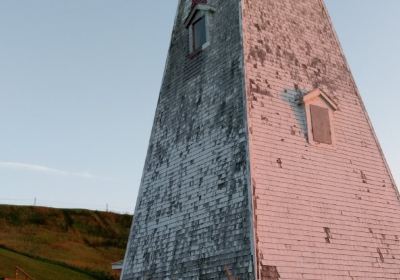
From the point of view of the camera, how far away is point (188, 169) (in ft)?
48.9

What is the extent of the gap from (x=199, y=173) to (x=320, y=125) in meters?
3.48

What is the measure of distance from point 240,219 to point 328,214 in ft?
7.99

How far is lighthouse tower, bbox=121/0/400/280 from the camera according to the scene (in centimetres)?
1268

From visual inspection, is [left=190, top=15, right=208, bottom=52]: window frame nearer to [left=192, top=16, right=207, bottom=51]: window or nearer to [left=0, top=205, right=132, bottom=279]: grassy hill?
[left=192, top=16, right=207, bottom=51]: window

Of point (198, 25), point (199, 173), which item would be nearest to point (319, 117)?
point (199, 173)

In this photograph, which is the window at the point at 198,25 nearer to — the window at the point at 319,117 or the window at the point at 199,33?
the window at the point at 199,33

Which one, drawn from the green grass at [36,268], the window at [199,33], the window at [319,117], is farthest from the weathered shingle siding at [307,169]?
the green grass at [36,268]

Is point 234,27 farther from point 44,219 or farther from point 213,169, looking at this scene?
point 44,219

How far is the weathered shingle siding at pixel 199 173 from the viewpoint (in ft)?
42.4

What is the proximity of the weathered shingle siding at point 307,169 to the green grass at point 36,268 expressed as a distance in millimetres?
17705

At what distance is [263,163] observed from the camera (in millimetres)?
13141

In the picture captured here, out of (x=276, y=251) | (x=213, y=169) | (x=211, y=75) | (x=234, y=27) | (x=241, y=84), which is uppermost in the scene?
(x=234, y=27)

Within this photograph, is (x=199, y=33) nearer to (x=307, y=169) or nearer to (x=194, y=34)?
(x=194, y=34)

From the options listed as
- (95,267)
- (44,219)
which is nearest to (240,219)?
(95,267)
